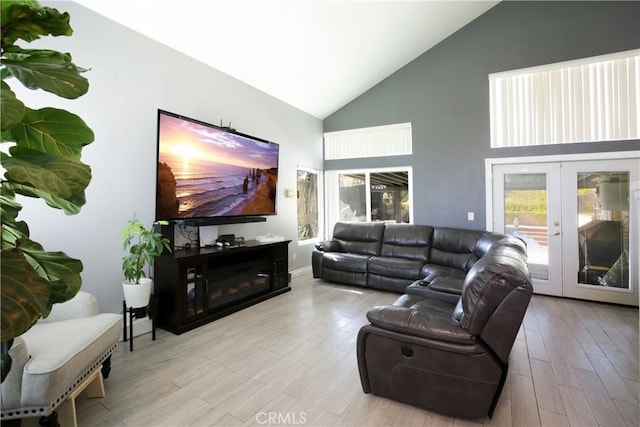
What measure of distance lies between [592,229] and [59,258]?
5.46 meters

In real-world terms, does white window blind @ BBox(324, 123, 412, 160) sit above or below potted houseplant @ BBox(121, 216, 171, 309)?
above

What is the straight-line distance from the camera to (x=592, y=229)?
394 centimetres

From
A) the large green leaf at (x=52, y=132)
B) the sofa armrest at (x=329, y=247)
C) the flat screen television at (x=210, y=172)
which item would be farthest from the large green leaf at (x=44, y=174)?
the sofa armrest at (x=329, y=247)

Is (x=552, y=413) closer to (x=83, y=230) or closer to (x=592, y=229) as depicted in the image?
(x=592, y=229)

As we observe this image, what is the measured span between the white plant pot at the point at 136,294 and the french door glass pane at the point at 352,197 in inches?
159

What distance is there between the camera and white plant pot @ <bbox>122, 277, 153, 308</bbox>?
8.68 ft

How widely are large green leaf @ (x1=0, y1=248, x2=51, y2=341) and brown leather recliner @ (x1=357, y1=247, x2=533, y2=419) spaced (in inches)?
63.7

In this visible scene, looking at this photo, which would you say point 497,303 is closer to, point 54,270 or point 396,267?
point 54,270

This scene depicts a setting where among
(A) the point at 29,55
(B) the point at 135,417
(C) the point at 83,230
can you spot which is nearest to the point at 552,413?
(B) the point at 135,417

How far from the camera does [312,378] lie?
A: 2.17 meters

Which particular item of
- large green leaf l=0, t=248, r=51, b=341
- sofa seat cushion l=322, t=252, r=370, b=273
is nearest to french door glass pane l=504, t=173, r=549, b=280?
sofa seat cushion l=322, t=252, r=370, b=273

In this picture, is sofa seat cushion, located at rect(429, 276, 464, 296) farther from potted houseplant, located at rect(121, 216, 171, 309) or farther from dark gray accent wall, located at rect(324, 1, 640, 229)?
potted houseplant, located at rect(121, 216, 171, 309)

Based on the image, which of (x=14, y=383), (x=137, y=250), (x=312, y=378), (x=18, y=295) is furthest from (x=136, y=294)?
(x=18, y=295)

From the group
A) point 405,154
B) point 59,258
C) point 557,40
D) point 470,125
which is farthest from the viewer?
point 405,154
